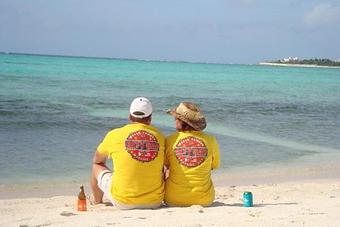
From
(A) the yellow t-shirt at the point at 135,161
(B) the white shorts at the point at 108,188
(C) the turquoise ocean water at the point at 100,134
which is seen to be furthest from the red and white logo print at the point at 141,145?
(C) the turquoise ocean water at the point at 100,134

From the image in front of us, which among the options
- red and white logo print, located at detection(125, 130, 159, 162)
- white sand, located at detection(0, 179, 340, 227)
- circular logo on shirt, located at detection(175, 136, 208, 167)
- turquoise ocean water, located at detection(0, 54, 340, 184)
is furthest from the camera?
turquoise ocean water, located at detection(0, 54, 340, 184)

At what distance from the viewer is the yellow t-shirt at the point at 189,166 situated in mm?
5023

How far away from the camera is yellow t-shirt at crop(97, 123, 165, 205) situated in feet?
16.0

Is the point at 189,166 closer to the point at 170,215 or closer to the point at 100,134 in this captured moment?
the point at 170,215

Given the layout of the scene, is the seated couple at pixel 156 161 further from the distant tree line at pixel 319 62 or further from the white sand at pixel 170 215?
the distant tree line at pixel 319 62

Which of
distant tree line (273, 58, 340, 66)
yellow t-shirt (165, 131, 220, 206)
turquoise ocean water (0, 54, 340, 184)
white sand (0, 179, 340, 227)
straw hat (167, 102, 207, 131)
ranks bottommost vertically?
white sand (0, 179, 340, 227)

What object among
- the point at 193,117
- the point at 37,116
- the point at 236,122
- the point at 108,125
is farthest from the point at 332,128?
the point at 193,117

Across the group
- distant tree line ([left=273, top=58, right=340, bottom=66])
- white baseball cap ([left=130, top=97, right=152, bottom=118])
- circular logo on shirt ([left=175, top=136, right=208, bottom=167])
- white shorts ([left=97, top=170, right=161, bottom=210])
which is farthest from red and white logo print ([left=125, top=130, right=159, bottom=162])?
distant tree line ([left=273, top=58, right=340, bottom=66])

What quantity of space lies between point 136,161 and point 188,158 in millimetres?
511

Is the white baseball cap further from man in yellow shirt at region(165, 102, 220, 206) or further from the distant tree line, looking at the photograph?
the distant tree line

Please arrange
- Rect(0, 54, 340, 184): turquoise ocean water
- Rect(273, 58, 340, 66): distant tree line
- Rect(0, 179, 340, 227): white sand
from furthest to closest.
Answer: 1. Rect(273, 58, 340, 66): distant tree line
2. Rect(0, 54, 340, 184): turquoise ocean water
3. Rect(0, 179, 340, 227): white sand

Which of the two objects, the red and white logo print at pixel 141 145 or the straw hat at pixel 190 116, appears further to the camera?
the straw hat at pixel 190 116

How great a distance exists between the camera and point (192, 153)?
16.5ft

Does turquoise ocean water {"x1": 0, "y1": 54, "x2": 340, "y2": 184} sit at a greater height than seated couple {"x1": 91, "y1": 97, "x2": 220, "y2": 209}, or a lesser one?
greater
